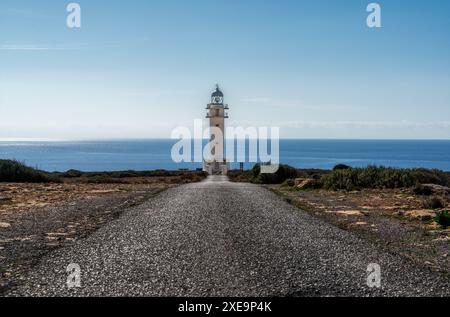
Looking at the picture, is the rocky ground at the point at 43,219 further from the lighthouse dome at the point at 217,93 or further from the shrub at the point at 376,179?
the lighthouse dome at the point at 217,93

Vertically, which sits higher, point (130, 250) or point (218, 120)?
point (218, 120)

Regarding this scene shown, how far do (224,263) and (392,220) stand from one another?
24.6ft

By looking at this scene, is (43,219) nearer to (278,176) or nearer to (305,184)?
(305,184)

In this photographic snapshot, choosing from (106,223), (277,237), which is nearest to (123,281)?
(277,237)

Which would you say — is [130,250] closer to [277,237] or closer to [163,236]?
[163,236]

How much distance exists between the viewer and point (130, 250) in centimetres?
976

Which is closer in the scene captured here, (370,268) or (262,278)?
(262,278)

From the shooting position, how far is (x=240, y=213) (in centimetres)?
1520

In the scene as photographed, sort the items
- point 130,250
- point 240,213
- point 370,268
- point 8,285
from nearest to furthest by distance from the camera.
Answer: point 8,285
point 370,268
point 130,250
point 240,213

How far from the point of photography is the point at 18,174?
29.6m

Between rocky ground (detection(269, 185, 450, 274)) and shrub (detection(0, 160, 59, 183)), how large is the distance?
17410 millimetres

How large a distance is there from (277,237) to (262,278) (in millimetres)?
3470
